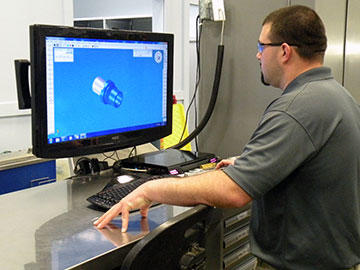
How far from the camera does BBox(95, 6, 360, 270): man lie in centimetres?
119

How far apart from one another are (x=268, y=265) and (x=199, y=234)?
42cm

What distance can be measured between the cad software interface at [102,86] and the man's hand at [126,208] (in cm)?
36

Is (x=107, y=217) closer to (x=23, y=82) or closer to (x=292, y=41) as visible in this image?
(x=23, y=82)

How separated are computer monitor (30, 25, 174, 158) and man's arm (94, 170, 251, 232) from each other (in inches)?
13.8

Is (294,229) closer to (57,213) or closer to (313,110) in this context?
(313,110)

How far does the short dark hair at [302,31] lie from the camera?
1.34 metres

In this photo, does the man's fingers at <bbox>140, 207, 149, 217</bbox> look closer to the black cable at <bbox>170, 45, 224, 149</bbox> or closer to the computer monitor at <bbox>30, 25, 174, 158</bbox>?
the computer monitor at <bbox>30, 25, 174, 158</bbox>

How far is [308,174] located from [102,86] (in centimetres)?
77

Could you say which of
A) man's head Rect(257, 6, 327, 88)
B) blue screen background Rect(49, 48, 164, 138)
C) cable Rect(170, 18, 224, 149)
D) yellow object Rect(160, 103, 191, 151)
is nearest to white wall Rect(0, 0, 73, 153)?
yellow object Rect(160, 103, 191, 151)

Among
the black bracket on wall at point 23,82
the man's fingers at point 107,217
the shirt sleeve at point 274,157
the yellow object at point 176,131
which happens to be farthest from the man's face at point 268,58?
the yellow object at point 176,131

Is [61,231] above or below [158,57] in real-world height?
below

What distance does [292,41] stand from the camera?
136cm

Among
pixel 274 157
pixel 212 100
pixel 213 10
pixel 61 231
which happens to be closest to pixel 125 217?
pixel 61 231

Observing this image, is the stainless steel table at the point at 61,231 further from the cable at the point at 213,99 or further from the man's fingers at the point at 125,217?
the cable at the point at 213,99
